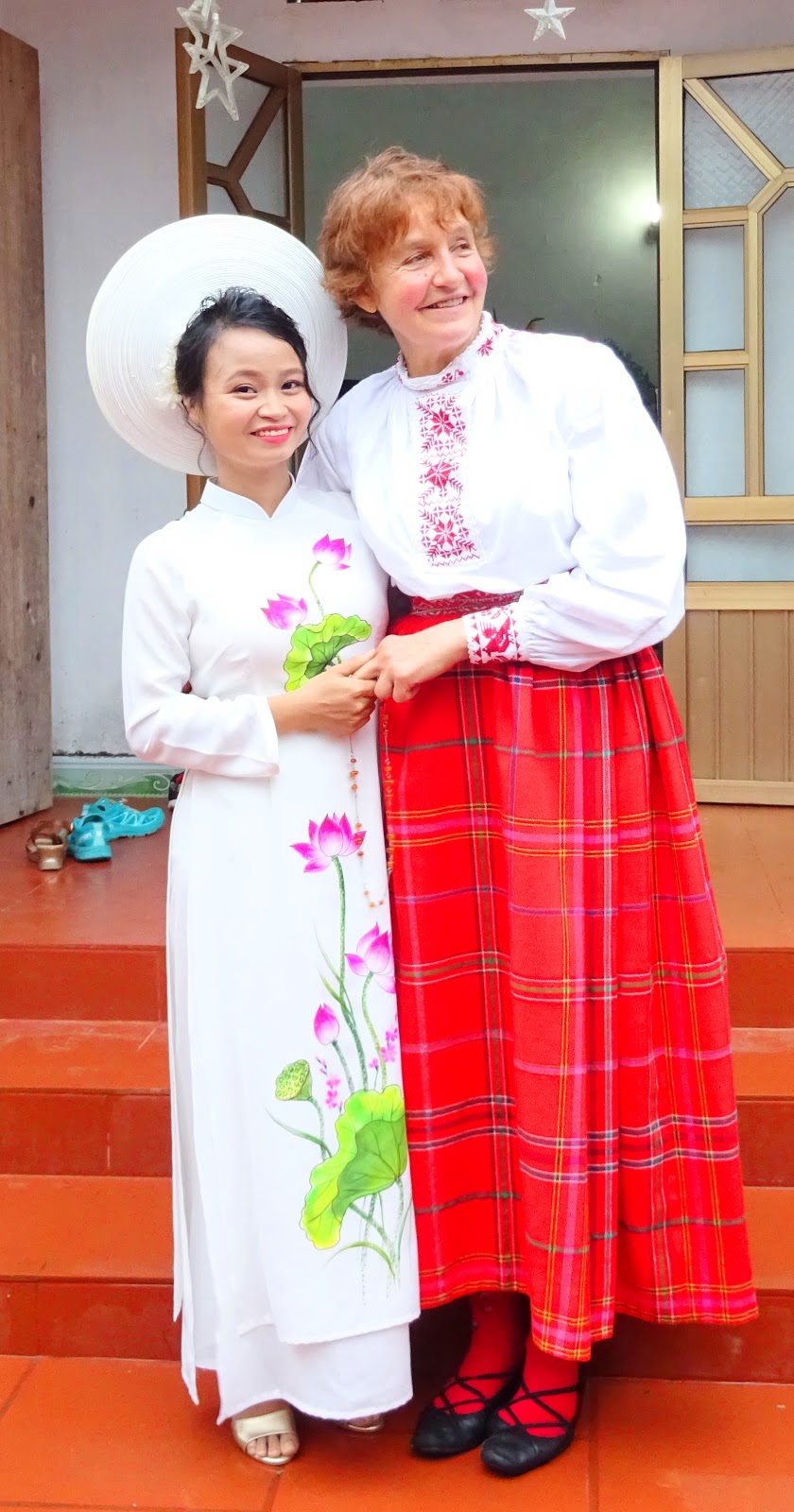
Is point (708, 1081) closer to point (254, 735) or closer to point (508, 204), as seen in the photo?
point (254, 735)

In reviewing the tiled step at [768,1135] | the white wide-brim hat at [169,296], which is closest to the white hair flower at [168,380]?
the white wide-brim hat at [169,296]

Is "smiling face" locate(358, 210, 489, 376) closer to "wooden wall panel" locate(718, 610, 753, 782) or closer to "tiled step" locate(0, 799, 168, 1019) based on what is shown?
"tiled step" locate(0, 799, 168, 1019)

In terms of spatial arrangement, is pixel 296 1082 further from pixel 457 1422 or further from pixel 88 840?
pixel 88 840

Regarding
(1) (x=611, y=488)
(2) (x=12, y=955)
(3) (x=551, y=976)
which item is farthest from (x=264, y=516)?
(2) (x=12, y=955)

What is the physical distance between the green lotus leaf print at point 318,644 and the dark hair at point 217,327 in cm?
32

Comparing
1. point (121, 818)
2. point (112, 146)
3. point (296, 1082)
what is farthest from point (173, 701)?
point (112, 146)

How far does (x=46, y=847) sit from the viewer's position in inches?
149

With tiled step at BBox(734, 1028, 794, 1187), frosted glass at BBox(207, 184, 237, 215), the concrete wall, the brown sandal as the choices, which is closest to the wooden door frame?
the concrete wall

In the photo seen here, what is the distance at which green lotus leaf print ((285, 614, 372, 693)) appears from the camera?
181 centimetres

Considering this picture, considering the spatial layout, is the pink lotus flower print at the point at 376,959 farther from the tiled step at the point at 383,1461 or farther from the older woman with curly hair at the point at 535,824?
the tiled step at the point at 383,1461

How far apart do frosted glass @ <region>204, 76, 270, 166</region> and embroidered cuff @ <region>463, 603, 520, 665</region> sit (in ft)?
8.43

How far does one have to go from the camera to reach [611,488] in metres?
1.69

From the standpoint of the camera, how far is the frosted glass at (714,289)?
4.15 metres

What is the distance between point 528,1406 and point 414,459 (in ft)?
4.06
